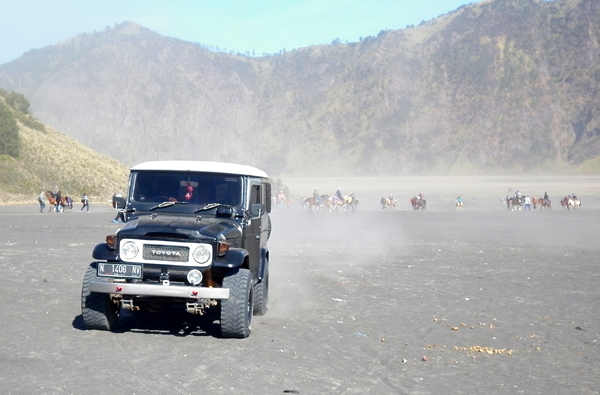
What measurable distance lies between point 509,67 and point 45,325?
548 feet

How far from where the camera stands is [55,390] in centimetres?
715

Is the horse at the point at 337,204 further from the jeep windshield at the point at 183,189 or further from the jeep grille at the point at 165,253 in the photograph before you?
the jeep grille at the point at 165,253

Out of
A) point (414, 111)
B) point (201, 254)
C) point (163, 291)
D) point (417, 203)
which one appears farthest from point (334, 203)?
point (414, 111)

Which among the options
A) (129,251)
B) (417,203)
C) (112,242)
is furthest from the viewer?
(417,203)

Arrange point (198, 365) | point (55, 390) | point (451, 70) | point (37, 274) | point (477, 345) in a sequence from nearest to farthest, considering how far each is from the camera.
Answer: point (55, 390) < point (198, 365) < point (477, 345) < point (37, 274) < point (451, 70)

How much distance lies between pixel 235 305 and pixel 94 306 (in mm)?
Answer: 1812

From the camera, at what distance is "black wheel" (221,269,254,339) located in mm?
9422

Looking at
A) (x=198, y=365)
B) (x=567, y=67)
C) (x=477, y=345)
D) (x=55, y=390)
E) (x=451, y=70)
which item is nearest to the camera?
(x=55, y=390)

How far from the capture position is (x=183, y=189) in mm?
10594

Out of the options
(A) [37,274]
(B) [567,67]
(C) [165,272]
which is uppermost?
(B) [567,67]

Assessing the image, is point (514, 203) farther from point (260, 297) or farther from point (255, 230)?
point (255, 230)

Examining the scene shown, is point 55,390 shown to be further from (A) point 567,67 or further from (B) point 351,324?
(A) point 567,67

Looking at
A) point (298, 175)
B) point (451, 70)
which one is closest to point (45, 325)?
point (298, 175)

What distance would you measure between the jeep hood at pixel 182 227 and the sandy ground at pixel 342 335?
4.43ft
